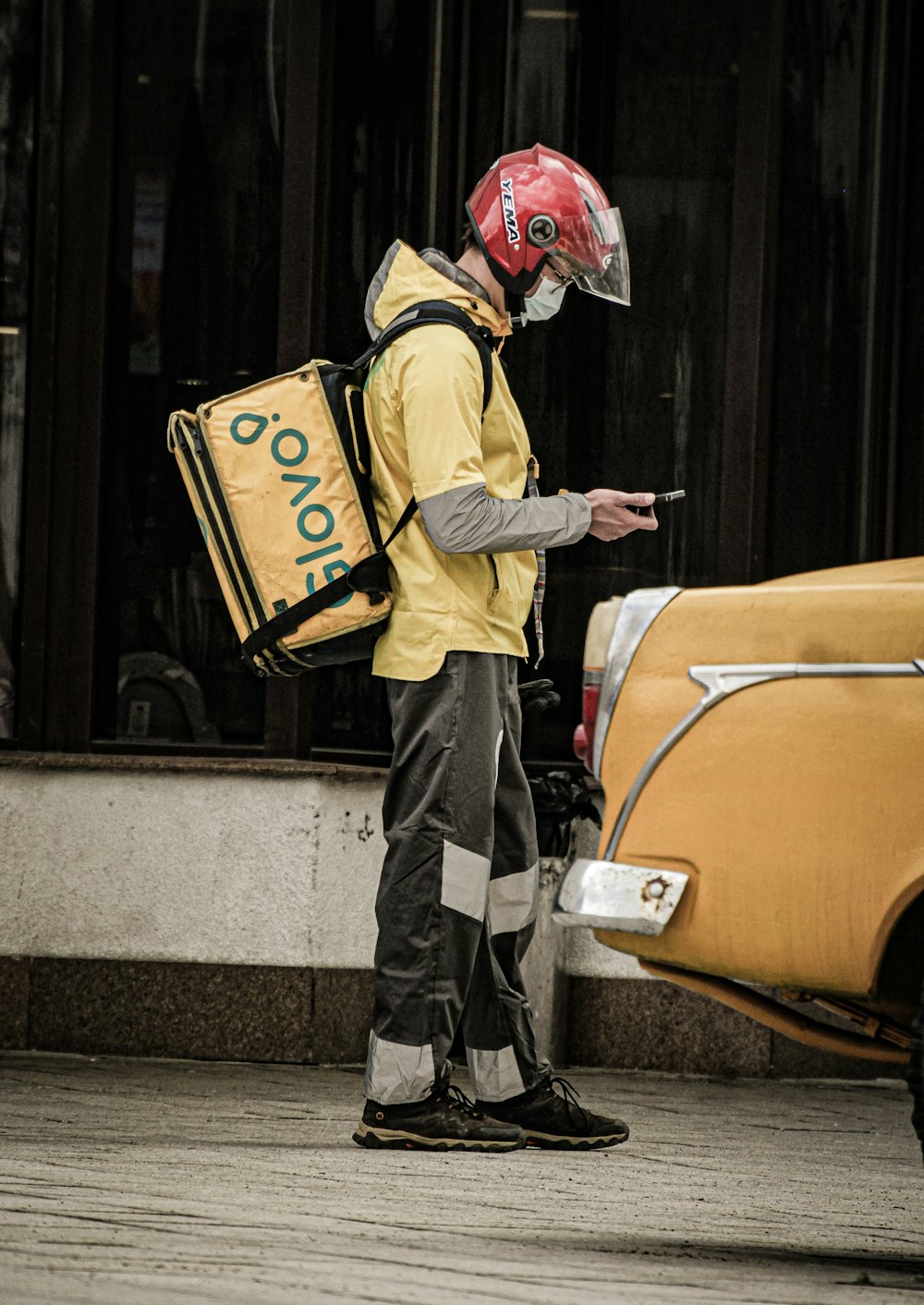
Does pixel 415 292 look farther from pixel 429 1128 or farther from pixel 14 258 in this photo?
pixel 14 258

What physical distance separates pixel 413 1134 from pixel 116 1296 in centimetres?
172

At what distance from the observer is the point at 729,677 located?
133 inches

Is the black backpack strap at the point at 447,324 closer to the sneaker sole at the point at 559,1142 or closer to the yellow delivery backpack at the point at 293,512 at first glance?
the yellow delivery backpack at the point at 293,512

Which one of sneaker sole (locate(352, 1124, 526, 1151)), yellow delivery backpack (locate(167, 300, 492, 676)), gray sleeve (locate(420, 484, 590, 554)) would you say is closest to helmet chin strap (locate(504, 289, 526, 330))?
yellow delivery backpack (locate(167, 300, 492, 676))

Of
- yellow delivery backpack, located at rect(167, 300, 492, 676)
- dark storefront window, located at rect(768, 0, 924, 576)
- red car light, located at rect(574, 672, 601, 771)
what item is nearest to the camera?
red car light, located at rect(574, 672, 601, 771)

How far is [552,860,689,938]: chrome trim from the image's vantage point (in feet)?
11.1

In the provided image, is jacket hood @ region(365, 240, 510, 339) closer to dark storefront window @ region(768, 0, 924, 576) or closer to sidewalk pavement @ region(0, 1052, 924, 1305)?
sidewalk pavement @ region(0, 1052, 924, 1305)

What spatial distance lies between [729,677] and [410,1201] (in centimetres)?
140

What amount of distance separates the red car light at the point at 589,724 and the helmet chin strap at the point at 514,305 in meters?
1.31

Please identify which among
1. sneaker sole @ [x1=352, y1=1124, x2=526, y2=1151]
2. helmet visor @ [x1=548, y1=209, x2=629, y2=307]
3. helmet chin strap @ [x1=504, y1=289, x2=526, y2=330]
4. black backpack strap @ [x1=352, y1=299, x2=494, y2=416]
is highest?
helmet visor @ [x1=548, y1=209, x2=629, y2=307]

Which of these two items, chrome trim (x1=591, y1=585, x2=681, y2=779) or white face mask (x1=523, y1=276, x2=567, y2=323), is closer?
chrome trim (x1=591, y1=585, x2=681, y2=779)

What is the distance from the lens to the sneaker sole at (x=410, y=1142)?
15.4 ft

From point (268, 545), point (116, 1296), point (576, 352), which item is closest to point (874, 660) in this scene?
point (116, 1296)

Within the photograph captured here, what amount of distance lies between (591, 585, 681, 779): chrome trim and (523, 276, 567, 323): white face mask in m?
1.54
